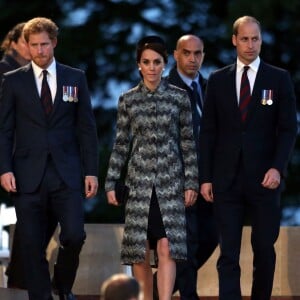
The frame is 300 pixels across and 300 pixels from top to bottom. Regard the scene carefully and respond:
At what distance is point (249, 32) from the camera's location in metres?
12.0

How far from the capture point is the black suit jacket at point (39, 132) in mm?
11883

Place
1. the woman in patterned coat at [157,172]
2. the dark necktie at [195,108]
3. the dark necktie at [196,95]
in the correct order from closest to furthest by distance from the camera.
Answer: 1. the woman in patterned coat at [157,172]
2. the dark necktie at [195,108]
3. the dark necktie at [196,95]

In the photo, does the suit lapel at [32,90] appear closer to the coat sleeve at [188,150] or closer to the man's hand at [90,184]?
the man's hand at [90,184]

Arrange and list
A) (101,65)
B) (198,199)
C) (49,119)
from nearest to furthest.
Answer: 1. (49,119)
2. (198,199)
3. (101,65)

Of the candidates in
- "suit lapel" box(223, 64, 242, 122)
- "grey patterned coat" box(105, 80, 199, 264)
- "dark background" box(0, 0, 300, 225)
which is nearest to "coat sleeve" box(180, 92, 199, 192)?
"grey patterned coat" box(105, 80, 199, 264)

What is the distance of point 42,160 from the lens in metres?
11.9

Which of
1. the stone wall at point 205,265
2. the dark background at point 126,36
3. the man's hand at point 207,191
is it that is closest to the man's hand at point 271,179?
the man's hand at point 207,191

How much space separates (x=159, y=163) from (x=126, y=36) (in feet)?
31.4

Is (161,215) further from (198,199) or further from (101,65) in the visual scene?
(101,65)

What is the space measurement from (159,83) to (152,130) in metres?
0.31

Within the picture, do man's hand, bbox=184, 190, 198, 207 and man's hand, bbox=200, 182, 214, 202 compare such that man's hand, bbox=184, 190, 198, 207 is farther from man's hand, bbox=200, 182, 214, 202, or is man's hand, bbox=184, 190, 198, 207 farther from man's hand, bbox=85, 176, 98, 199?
man's hand, bbox=85, 176, 98, 199

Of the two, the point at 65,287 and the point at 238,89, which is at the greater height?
the point at 238,89

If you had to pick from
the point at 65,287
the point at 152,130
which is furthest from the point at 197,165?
the point at 65,287

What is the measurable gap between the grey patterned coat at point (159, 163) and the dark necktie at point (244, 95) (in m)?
0.34
